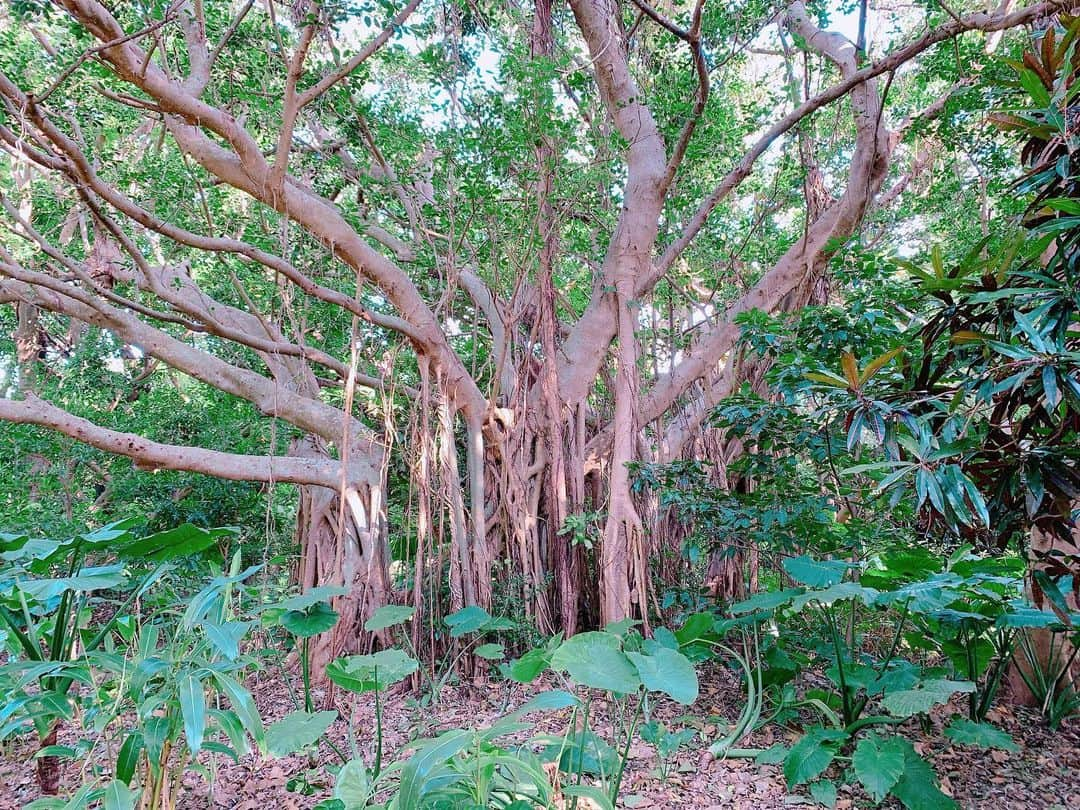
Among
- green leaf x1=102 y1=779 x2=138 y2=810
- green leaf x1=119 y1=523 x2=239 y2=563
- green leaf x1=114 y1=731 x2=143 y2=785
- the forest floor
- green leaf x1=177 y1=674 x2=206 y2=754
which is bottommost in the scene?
the forest floor

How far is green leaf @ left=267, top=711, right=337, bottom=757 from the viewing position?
166cm

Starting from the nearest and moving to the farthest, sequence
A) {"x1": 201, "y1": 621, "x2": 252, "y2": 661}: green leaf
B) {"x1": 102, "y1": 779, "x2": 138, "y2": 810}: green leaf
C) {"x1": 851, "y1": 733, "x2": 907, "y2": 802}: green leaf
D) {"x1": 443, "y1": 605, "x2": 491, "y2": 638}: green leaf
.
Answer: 1. {"x1": 102, "y1": 779, "x2": 138, "y2": 810}: green leaf
2. {"x1": 201, "y1": 621, "x2": 252, "y2": 661}: green leaf
3. {"x1": 851, "y1": 733, "x2": 907, "y2": 802}: green leaf
4. {"x1": 443, "y1": 605, "x2": 491, "y2": 638}: green leaf

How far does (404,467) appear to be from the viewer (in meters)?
3.98

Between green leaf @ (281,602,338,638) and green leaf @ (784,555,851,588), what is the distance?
1572 millimetres

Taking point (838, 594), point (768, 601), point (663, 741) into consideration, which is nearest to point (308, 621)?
point (663, 741)

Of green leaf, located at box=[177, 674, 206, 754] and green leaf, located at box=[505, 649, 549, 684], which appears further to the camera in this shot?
green leaf, located at box=[505, 649, 549, 684]

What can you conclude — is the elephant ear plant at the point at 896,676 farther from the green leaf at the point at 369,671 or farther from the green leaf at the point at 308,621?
the green leaf at the point at 308,621

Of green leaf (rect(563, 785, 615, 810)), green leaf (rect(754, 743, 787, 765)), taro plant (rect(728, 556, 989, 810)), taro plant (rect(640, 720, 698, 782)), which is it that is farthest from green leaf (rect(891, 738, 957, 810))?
green leaf (rect(563, 785, 615, 810))

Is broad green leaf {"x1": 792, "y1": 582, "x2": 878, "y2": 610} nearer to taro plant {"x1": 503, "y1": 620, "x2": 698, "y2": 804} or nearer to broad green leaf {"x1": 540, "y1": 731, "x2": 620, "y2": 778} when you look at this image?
taro plant {"x1": 503, "y1": 620, "x2": 698, "y2": 804}

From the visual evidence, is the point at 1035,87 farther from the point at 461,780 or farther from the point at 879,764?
the point at 461,780

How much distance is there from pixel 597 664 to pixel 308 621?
39.1 inches

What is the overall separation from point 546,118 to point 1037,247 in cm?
216

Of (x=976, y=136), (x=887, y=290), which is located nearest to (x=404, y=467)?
(x=887, y=290)

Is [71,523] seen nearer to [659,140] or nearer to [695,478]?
[695,478]
